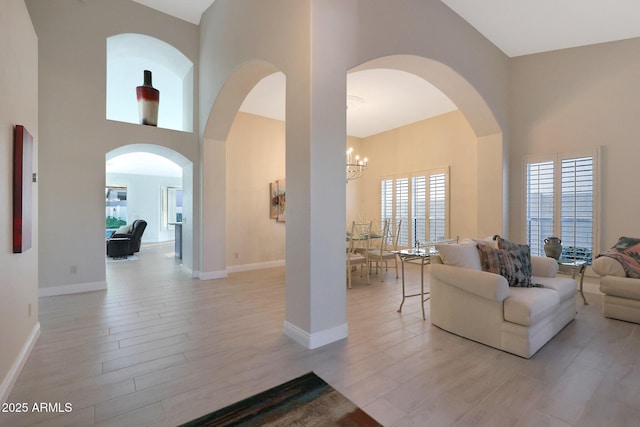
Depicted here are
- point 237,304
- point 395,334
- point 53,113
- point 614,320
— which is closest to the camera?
point 395,334

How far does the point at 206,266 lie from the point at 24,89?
3388 mm

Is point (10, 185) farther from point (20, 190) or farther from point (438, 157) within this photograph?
point (438, 157)

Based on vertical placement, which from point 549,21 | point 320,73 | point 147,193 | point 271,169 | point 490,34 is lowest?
point 147,193

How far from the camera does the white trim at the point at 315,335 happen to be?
8.51 feet

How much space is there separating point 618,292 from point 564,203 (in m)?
1.71

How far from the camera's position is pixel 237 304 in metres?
3.81

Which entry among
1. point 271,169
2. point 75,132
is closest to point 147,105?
point 75,132

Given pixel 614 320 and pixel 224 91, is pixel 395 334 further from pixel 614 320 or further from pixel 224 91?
pixel 224 91

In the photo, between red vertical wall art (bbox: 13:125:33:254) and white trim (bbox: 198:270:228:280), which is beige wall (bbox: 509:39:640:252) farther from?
red vertical wall art (bbox: 13:125:33:254)

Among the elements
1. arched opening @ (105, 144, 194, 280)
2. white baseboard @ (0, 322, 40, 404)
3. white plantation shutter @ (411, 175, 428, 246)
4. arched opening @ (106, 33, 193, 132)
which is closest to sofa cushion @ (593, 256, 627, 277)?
white plantation shutter @ (411, 175, 428, 246)

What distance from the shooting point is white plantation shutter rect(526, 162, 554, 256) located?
4.64 m

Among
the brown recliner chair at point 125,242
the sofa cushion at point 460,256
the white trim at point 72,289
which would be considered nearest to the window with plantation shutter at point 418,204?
the sofa cushion at point 460,256

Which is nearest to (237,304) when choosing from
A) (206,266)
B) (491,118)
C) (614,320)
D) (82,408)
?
(206,266)

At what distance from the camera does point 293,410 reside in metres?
1.79
